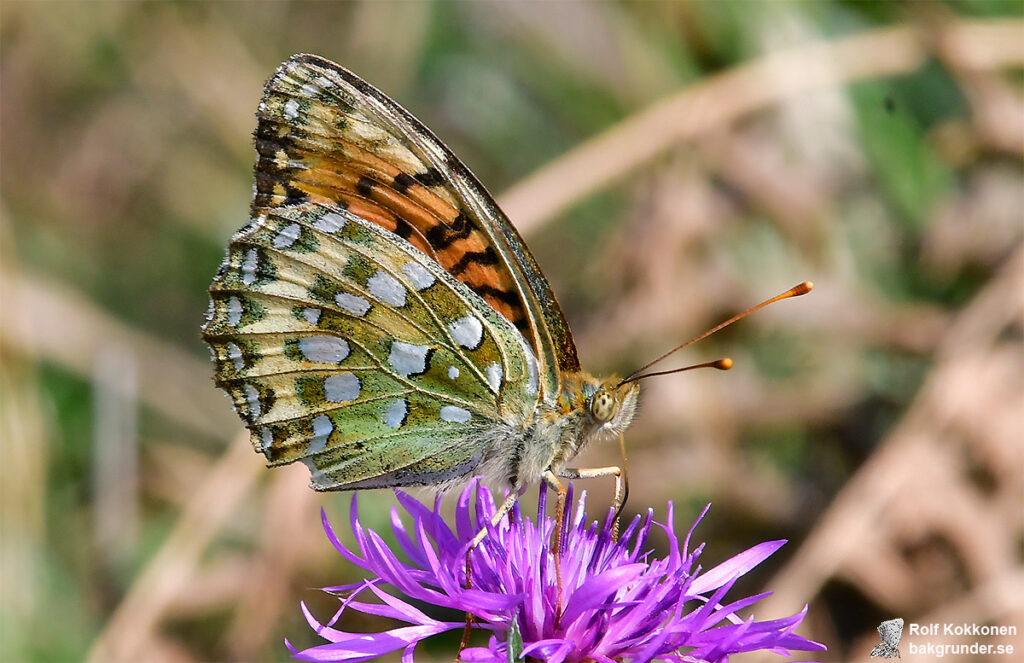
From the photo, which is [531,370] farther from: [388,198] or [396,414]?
[388,198]

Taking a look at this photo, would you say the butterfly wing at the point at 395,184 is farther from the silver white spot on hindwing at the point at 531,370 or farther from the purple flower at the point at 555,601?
the purple flower at the point at 555,601

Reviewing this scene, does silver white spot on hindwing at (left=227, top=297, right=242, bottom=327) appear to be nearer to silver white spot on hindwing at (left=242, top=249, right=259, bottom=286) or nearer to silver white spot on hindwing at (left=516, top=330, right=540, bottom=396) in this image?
silver white spot on hindwing at (left=242, top=249, right=259, bottom=286)

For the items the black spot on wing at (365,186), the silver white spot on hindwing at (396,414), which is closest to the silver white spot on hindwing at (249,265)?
the black spot on wing at (365,186)

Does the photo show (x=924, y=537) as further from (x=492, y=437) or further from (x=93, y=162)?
(x=93, y=162)

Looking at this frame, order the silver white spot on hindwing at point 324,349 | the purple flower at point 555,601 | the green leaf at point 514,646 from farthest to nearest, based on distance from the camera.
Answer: the silver white spot on hindwing at point 324,349 → the purple flower at point 555,601 → the green leaf at point 514,646

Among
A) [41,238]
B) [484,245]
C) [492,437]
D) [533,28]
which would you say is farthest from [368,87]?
[41,238]

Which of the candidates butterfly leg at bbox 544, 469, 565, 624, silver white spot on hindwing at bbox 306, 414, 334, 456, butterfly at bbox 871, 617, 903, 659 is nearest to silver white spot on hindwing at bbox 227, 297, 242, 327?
silver white spot on hindwing at bbox 306, 414, 334, 456
